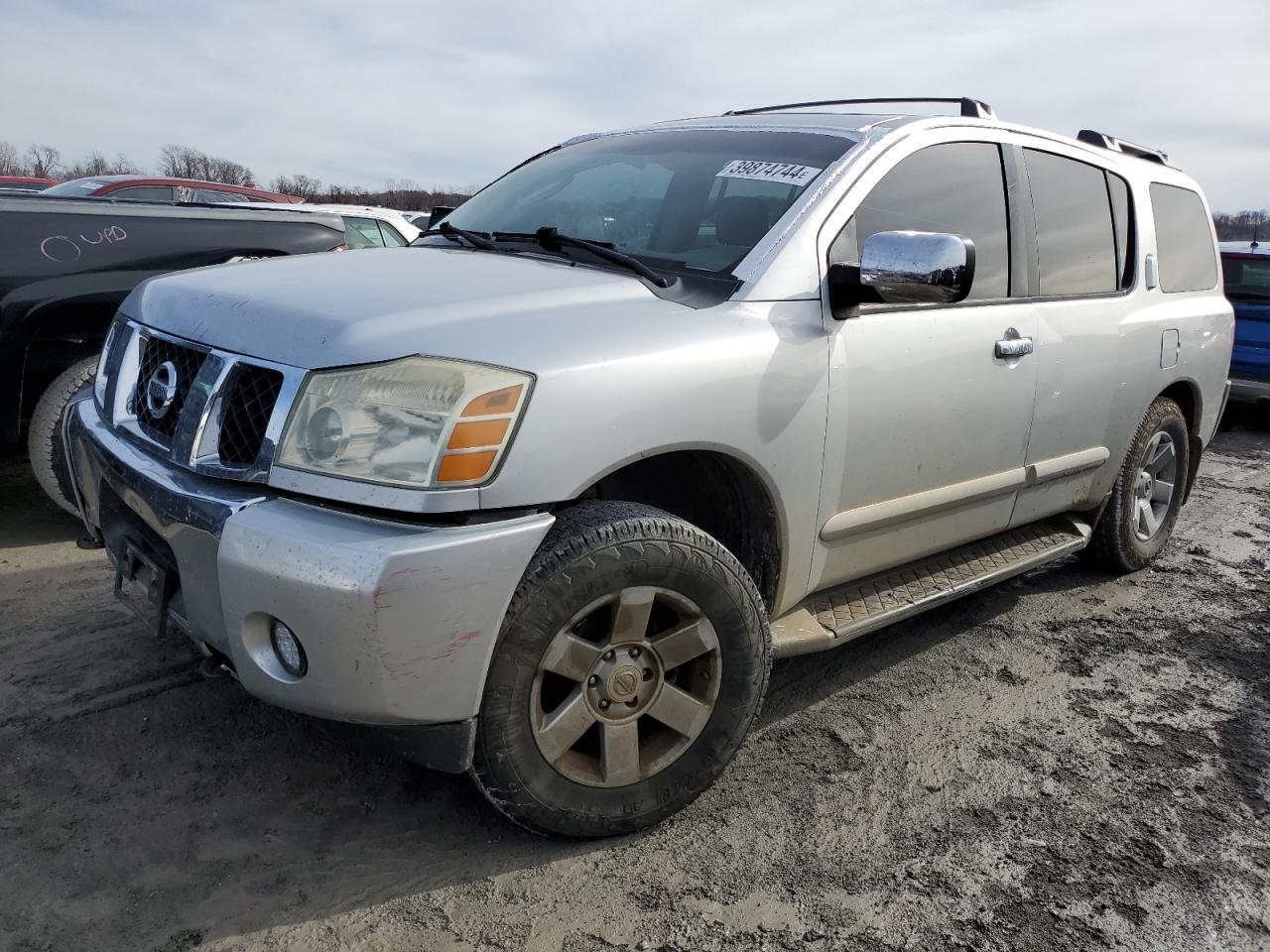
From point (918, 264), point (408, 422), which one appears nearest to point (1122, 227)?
point (918, 264)

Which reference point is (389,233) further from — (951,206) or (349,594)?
(349,594)

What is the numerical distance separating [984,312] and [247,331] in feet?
6.99

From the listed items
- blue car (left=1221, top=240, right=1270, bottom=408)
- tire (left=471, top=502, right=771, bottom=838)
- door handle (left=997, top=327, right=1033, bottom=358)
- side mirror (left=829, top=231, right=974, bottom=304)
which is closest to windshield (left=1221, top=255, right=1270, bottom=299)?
blue car (left=1221, top=240, right=1270, bottom=408)

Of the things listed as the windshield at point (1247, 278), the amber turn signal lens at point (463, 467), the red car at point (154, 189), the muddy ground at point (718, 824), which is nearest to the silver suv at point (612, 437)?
the amber turn signal lens at point (463, 467)

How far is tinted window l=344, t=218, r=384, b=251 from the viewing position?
260 inches

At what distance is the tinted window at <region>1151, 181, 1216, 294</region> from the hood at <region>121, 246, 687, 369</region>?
281 cm

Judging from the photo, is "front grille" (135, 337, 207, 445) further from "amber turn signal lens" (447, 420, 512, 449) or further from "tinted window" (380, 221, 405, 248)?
"tinted window" (380, 221, 405, 248)

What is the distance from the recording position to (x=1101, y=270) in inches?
146

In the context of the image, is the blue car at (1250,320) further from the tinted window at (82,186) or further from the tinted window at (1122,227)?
the tinted window at (82,186)

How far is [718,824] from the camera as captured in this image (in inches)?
96.2

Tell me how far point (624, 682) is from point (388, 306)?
99 centimetres

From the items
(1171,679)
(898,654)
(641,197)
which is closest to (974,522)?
(898,654)

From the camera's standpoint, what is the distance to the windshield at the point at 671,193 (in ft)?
8.96

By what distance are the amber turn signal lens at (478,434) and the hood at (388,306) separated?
14 cm
